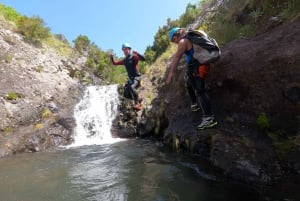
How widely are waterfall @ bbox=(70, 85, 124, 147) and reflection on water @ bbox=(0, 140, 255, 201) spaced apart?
3.05 m

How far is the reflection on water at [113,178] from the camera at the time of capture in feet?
17.1

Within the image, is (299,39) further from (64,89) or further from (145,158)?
(64,89)

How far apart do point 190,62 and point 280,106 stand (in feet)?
6.38

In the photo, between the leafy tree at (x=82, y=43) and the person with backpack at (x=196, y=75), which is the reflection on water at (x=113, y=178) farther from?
the leafy tree at (x=82, y=43)

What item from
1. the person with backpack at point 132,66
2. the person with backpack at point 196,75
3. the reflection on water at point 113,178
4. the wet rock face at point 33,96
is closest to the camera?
the reflection on water at point 113,178

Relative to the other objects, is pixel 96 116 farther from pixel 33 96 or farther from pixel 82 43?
pixel 82 43

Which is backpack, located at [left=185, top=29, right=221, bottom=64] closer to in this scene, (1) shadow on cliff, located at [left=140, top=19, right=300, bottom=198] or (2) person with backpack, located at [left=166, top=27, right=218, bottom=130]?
(2) person with backpack, located at [left=166, top=27, right=218, bottom=130]

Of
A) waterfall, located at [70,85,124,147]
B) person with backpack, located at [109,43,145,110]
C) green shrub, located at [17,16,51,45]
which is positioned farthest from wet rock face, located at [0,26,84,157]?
person with backpack, located at [109,43,145,110]

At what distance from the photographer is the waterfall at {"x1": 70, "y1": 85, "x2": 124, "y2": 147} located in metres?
12.6

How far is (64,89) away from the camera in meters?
16.5

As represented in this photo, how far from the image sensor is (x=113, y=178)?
20.9ft

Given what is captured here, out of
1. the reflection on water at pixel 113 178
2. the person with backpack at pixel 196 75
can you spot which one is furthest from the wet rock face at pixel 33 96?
the person with backpack at pixel 196 75

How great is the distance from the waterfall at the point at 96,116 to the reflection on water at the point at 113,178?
10.00 ft

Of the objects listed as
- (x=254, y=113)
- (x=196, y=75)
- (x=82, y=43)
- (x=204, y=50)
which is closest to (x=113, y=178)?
(x=196, y=75)
